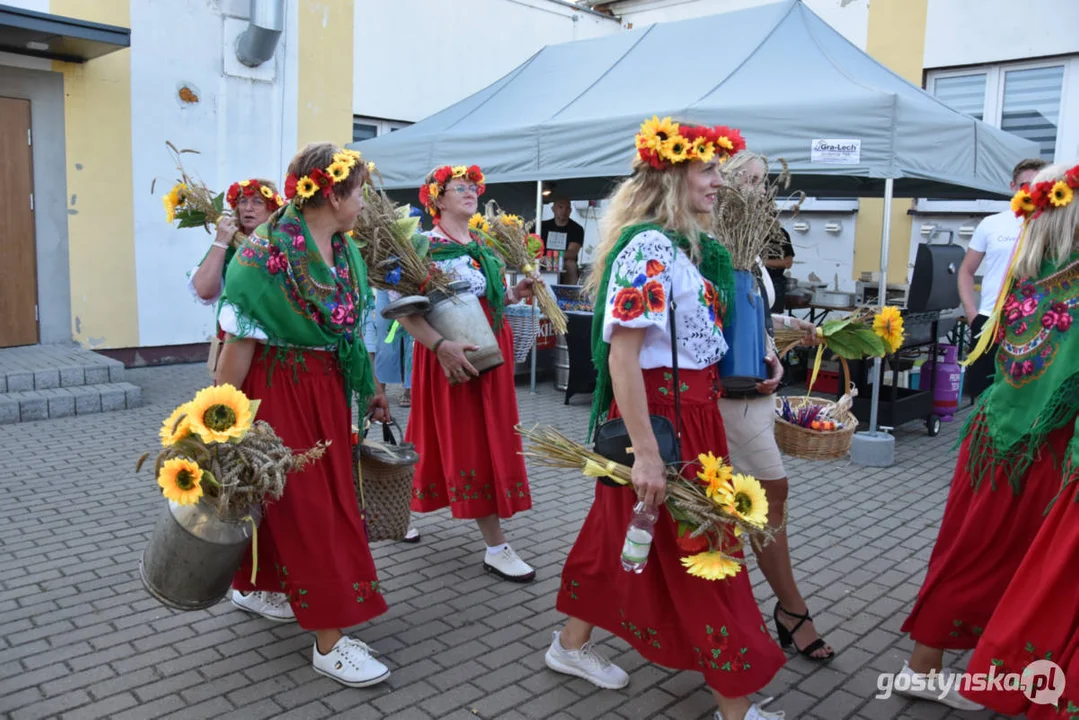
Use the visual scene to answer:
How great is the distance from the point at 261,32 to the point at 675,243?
866 centimetres

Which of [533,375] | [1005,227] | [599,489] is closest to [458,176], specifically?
[599,489]

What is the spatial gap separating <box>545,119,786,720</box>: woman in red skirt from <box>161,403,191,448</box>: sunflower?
1261 millimetres

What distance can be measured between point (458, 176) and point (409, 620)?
2008 mm

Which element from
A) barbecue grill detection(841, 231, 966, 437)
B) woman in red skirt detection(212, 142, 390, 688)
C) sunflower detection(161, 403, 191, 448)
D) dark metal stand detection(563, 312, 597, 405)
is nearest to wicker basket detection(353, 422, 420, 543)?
woman in red skirt detection(212, 142, 390, 688)

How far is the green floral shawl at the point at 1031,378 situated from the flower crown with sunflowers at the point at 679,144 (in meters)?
1.04

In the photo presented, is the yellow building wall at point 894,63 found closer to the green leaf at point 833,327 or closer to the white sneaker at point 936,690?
the green leaf at point 833,327

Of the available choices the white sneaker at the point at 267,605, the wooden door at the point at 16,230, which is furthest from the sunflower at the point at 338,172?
the wooden door at the point at 16,230

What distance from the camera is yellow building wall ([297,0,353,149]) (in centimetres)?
1096

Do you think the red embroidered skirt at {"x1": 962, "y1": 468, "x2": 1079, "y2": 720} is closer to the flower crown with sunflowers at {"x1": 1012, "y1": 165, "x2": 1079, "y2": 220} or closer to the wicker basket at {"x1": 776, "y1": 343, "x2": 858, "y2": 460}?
the flower crown with sunflowers at {"x1": 1012, "y1": 165, "x2": 1079, "y2": 220}

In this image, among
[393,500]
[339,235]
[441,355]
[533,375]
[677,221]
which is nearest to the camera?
[677,221]

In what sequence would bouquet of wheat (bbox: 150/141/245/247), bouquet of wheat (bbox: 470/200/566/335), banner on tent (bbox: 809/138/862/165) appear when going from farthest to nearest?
banner on tent (bbox: 809/138/862/165) < bouquet of wheat (bbox: 470/200/566/335) < bouquet of wheat (bbox: 150/141/245/247)

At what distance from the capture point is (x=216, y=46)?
10.0m

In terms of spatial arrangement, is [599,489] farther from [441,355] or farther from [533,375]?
[533,375]

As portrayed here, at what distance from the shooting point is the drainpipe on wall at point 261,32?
9.86 meters
